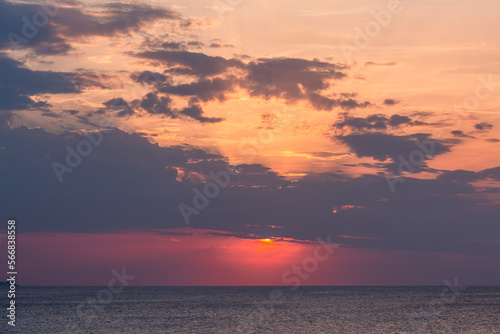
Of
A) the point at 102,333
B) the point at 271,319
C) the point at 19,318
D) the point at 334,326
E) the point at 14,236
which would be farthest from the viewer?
the point at 19,318

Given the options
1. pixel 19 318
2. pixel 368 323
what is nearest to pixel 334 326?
pixel 368 323

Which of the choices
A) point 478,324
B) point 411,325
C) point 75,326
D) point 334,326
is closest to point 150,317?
point 75,326

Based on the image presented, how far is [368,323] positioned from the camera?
115 m

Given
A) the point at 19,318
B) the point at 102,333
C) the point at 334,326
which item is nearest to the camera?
the point at 102,333

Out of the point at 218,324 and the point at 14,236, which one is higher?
the point at 14,236

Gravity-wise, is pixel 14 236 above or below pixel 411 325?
above

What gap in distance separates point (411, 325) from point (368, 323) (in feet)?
30.6

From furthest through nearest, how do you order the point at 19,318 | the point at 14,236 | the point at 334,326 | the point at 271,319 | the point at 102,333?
the point at 19,318 < the point at 271,319 < the point at 334,326 < the point at 102,333 < the point at 14,236

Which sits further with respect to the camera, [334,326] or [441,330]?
[334,326]

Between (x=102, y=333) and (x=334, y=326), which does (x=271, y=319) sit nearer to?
(x=334, y=326)

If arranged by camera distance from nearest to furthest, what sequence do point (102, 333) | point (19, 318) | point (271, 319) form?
1. point (102, 333)
2. point (271, 319)
3. point (19, 318)

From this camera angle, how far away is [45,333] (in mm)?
97562

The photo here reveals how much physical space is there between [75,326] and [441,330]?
65257mm

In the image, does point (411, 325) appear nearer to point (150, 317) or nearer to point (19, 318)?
point (150, 317)
